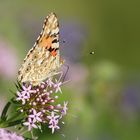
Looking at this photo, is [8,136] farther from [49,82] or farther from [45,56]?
[45,56]

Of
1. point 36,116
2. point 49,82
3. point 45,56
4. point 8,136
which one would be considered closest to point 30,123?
point 36,116

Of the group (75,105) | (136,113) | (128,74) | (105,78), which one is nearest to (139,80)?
(128,74)

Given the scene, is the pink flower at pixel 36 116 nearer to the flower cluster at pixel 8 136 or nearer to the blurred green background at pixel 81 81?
the flower cluster at pixel 8 136

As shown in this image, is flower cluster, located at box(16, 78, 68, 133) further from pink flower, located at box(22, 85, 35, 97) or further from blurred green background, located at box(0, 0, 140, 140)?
blurred green background, located at box(0, 0, 140, 140)

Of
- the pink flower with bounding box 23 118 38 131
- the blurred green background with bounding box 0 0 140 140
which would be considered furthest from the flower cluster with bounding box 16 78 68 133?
the blurred green background with bounding box 0 0 140 140

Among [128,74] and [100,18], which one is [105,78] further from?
[100,18]

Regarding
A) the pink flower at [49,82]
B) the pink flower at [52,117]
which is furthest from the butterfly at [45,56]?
the pink flower at [52,117]
